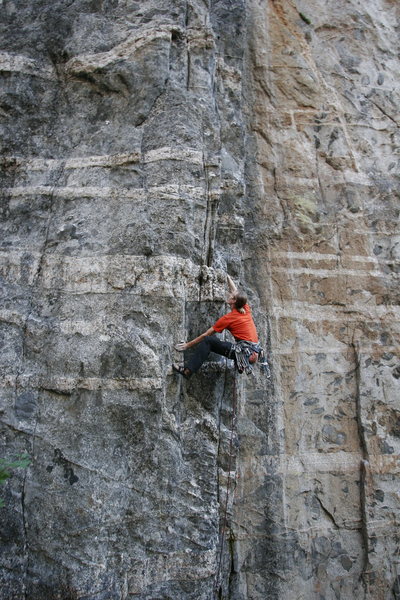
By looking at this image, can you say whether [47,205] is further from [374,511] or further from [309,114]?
[374,511]

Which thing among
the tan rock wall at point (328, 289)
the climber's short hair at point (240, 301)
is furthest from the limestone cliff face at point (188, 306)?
the climber's short hair at point (240, 301)

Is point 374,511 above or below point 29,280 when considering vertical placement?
below

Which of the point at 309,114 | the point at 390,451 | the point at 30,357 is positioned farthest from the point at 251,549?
the point at 309,114

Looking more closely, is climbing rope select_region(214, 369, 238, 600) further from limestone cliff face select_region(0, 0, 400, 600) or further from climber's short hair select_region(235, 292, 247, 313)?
climber's short hair select_region(235, 292, 247, 313)

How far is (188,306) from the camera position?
5648 millimetres

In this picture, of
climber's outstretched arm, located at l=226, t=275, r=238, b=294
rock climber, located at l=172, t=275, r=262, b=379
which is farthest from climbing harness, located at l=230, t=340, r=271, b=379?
climber's outstretched arm, located at l=226, t=275, r=238, b=294

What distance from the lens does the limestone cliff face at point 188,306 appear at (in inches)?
198

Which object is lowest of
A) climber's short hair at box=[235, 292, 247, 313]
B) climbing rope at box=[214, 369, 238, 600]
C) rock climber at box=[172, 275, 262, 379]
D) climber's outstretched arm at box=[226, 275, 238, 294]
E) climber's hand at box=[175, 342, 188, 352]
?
climbing rope at box=[214, 369, 238, 600]

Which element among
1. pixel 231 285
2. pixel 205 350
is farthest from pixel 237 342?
pixel 231 285

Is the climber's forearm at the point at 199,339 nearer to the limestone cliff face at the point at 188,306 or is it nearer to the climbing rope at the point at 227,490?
the limestone cliff face at the point at 188,306

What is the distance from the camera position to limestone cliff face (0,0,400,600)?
503cm

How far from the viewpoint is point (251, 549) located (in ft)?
18.6

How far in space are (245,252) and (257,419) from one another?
195cm

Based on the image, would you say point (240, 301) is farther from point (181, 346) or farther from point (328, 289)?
point (328, 289)
